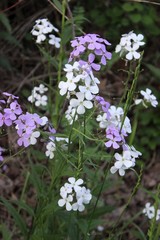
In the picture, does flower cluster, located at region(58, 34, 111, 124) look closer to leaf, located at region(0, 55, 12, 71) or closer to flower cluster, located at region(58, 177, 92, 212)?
flower cluster, located at region(58, 177, 92, 212)

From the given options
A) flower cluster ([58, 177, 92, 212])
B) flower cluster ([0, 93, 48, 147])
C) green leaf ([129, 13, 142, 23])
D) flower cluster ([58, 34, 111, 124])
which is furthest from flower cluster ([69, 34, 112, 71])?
green leaf ([129, 13, 142, 23])

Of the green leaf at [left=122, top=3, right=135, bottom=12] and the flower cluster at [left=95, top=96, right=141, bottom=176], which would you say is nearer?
the flower cluster at [left=95, top=96, right=141, bottom=176]

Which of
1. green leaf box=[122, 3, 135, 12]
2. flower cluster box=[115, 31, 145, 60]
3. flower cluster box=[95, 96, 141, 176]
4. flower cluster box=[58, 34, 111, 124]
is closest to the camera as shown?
flower cluster box=[58, 34, 111, 124]

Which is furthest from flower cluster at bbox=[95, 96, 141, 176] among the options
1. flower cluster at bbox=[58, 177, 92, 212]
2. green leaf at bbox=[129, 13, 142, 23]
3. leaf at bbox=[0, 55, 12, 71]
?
green leaf at bbox=[129, 13, 142, 23]

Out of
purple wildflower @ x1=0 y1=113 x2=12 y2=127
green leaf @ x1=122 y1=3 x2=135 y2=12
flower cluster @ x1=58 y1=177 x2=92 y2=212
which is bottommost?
flower cluster @ x1=58 y1=177 x2=92 y2=212

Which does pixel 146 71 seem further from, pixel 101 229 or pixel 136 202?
pixel 101 229

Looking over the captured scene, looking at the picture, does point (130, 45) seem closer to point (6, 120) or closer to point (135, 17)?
point (6, 120)

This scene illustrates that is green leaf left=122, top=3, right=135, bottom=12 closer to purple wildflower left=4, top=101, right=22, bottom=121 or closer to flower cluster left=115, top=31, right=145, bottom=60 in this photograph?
flower cluster left=115, top=31, right=145, bottom=60

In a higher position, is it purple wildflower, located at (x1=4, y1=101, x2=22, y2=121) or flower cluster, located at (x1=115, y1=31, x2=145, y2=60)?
flower cluster, located at (x1=115, y1=31, x2=145, y2=60)

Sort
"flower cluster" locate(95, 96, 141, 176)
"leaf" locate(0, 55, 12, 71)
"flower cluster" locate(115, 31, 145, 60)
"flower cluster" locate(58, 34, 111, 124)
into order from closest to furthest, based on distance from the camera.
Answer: "flower cluster" locate(58, 34, 111, 124)
"flower cluster" locate(95, 96, 141, 176)
"flower cluster" locate(115, 31, 145, 60)
"leaf" locate(0, 55, 12, 71)

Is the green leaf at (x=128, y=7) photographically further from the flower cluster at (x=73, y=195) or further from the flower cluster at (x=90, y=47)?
the flower cluster at (x=73, y=195)

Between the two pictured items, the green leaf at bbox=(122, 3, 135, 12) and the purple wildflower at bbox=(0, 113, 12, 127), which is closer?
the purple wildflower at bbox=(0, 113, 12, 127)
